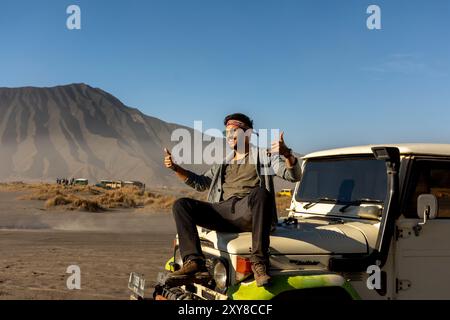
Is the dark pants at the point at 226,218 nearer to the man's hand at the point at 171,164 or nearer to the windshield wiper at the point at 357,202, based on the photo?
the man's hand at the point at 171,164

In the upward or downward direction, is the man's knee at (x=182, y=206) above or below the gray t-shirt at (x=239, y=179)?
below

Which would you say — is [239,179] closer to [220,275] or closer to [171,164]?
[171,164]

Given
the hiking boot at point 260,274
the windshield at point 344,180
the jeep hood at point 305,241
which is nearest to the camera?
the hiking boot at point 260,274

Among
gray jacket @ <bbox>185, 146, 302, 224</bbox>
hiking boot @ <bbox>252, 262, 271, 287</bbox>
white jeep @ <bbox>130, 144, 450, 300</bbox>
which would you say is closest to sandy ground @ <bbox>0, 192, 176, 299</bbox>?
gray jacket @ <bbox>185, 146, 302, 224</bbox>

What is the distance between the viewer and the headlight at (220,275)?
453cm

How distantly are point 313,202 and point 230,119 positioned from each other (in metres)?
1.51

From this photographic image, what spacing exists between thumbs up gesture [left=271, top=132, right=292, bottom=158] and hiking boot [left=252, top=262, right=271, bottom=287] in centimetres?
108

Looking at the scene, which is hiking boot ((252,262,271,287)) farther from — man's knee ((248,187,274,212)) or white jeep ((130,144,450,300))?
man's knee ((248,187,274,212))

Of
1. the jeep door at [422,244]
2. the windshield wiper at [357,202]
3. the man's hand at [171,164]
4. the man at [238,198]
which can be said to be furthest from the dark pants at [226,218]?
the jeep door at [422,244]

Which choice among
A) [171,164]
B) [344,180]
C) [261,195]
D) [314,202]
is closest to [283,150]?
[261,195]

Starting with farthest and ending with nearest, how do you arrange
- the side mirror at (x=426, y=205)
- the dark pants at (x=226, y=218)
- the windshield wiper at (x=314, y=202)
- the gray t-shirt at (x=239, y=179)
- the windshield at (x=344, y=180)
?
the windshield wiper at (x=314, y=202)
the windshield at (x=344, y=180)
the gray t-shirt at (x=239, y=179)
the side mirror at (x=426, y=205)
the dark pants at (x=226, y=218)

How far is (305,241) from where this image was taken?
466 centimetres

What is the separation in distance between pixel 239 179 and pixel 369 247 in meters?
1.43

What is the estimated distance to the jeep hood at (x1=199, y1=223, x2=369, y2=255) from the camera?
458 centimetres
